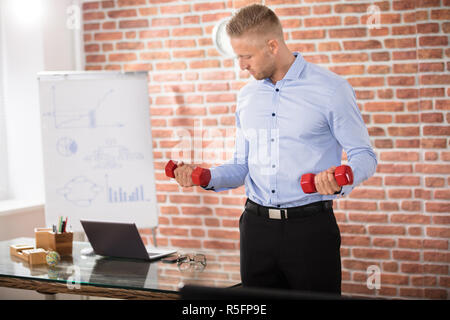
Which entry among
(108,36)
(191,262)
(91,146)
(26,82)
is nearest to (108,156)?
(91,146)

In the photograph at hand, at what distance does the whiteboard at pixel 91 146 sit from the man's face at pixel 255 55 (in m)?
1.54

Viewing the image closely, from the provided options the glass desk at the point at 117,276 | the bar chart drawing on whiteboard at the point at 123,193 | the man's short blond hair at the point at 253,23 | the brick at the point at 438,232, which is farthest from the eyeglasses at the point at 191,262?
the brick at the point at 438,232

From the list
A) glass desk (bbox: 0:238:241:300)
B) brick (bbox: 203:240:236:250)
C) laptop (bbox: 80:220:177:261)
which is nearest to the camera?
glass desk (bbox: 0:238:241:300)

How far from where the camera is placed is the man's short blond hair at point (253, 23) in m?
1.88

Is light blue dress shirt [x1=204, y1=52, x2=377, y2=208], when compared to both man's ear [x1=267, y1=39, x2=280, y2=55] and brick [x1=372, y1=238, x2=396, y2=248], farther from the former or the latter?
brick [x1=372, y1=238, x2=396, y2=248]

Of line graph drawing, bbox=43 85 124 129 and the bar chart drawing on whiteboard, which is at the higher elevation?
line graph drawing, bbox=43 85 124 129

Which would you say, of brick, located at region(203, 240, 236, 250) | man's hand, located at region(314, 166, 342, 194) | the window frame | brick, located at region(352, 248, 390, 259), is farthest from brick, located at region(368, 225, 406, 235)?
the window frame

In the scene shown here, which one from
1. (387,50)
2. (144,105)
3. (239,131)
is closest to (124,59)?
(144,105)

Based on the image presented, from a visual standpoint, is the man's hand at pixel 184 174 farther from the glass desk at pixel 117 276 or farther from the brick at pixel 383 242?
the brick at pixel 383 242

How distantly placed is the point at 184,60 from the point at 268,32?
1.85 metres

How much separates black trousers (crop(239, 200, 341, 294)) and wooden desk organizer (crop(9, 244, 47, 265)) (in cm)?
85

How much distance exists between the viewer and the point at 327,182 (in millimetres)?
1505

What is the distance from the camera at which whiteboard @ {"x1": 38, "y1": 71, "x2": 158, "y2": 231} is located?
10.9ft
